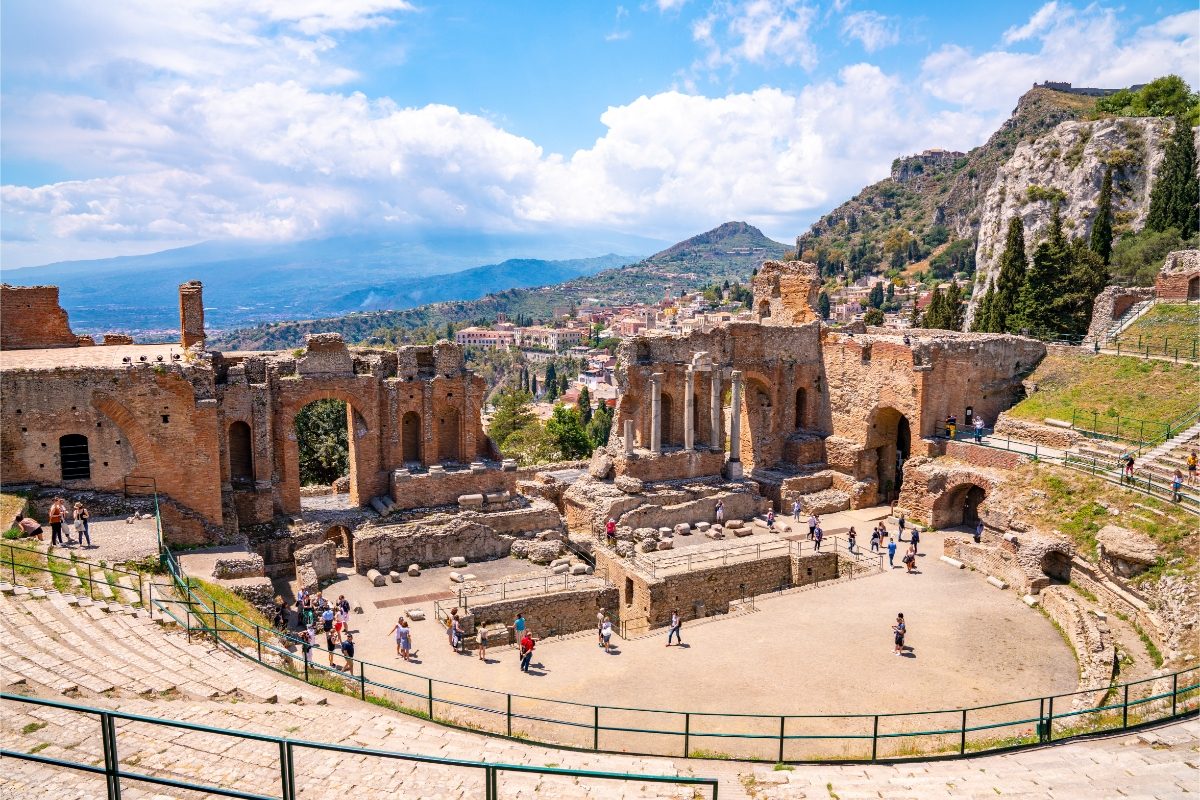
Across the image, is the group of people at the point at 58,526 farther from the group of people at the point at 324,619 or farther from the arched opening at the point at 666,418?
the arched opening at the point at 666,418

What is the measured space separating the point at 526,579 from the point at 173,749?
13.4 metres

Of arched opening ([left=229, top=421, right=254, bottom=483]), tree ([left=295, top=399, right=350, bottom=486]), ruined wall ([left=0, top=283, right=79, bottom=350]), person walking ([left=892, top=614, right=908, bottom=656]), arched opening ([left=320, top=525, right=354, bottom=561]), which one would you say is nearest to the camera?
person walking ([left=892, top=614, right=908, bottom=656])

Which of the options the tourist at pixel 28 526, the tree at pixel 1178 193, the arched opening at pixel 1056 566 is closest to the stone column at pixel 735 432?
the arched opening at pixel 1056 566

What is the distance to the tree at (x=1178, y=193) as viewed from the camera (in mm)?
53097

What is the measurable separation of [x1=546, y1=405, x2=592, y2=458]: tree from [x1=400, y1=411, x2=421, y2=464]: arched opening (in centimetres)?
1991

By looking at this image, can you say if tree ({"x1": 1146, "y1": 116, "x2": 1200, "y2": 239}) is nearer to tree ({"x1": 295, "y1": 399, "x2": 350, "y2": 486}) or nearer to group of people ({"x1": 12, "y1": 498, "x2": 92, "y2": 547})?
tree ({"x1": 295, "y1": 399, "x2": 350, "y2": 486})

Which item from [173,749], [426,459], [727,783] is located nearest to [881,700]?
[727,783]

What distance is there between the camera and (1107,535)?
78.6 feet

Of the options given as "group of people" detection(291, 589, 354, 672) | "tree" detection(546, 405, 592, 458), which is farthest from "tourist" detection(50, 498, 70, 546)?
"tree" detection(546, 405, 592, 458)

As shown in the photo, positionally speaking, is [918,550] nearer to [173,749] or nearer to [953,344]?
[953,344]

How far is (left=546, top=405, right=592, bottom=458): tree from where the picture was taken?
49.6 meters

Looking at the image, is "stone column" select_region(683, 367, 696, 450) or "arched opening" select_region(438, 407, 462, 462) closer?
"arched opening" select_region(438, 407, 462, 462)

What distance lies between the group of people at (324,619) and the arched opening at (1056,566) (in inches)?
833

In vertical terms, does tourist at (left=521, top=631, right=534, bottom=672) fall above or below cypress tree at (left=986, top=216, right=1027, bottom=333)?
below
